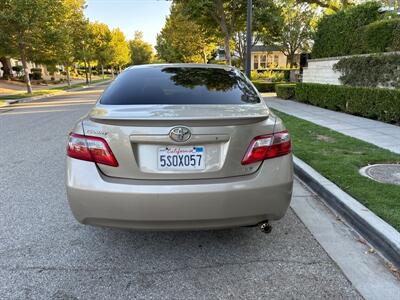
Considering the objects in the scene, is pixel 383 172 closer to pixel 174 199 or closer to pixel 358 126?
pixel 174 199

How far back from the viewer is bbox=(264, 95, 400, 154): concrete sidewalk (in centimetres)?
685

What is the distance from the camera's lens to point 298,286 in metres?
2.57

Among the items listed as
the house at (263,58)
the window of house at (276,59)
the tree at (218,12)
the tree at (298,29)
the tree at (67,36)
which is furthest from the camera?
the window of house at (276,59)

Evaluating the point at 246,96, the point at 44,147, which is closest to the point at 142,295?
the point at 246,96

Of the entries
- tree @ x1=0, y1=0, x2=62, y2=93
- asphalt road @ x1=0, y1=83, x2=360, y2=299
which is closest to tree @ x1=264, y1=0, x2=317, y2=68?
tree @ x1=0, y1=0, x2=62, y2=93

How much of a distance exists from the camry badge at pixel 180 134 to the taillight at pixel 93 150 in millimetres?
473

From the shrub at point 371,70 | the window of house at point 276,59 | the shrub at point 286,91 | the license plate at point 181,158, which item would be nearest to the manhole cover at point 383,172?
the license plate at point 181,158

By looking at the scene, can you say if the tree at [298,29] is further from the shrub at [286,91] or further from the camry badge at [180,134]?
the camry badge at [180,134]

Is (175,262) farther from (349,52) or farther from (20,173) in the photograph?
(349,52)

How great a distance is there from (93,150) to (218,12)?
18.4 m

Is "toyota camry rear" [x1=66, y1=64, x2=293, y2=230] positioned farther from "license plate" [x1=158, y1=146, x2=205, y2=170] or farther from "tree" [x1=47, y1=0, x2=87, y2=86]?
"tree" [x1=47, y1=0, x2=87, y2=86]

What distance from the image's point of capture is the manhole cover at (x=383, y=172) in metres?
4.50

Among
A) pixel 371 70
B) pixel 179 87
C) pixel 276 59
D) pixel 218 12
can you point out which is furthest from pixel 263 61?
pixel 179 87

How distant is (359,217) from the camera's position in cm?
340
